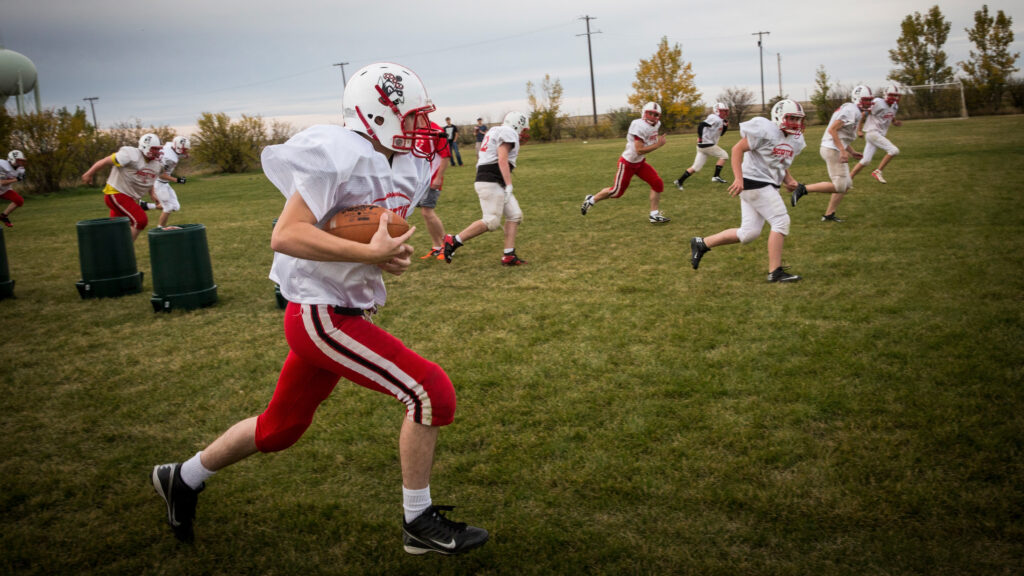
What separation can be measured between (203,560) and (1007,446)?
4182 millimetres

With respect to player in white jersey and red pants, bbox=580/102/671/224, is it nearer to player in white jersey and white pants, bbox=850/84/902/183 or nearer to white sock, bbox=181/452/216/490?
player in white jersey and white pants, bbox=850/84/902/183

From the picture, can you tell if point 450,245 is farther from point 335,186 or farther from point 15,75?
point 15,75

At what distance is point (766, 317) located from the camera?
6.08 metres

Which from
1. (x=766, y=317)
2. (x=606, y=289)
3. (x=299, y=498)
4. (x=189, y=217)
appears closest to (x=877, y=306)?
(x=766, y=317)

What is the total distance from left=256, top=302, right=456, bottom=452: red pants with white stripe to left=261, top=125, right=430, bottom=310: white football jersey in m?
0.09

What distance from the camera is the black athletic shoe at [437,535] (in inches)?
113

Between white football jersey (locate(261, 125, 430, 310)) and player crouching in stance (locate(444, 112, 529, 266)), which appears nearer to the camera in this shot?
white football jersey (locate(261, 125, 430, 310))

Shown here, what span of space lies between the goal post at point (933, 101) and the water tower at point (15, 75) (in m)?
48.4

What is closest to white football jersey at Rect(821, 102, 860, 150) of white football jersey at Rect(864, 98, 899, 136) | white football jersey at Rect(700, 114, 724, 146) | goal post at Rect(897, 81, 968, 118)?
white football jersey at Rect(864, 98, 899, 136)

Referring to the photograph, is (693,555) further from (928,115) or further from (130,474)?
(928,115)

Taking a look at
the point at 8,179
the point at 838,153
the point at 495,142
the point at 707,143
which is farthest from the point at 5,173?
the point at 838,153

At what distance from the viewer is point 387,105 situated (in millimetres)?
2754

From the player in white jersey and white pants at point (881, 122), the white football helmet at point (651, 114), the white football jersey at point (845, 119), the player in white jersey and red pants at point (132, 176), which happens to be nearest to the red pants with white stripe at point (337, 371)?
the player in white jersey and red pants at point (132, 176)

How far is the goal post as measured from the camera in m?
36.2
